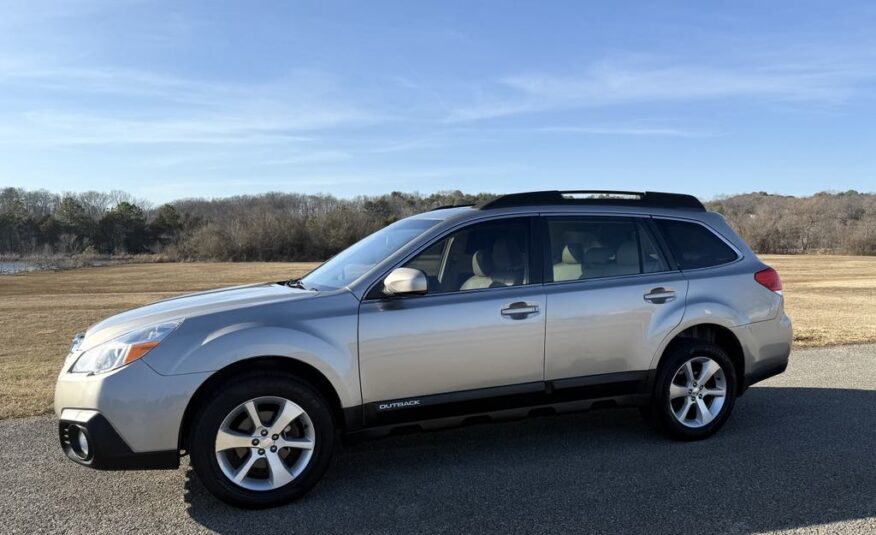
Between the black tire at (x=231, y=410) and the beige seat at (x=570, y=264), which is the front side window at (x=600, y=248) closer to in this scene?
the beige seat at (x=570, y=264)

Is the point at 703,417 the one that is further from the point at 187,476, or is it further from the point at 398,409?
the point at 187,476

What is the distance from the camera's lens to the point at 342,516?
3701 mm

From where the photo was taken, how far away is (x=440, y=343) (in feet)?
13.7

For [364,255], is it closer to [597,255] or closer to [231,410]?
[231,410]

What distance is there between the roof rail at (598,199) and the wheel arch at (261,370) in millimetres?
1661

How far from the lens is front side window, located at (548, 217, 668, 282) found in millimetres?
4684

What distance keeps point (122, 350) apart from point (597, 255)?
3.20 m

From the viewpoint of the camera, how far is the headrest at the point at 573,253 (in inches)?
185

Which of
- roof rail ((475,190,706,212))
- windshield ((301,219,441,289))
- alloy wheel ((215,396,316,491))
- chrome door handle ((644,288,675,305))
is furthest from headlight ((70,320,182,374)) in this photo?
chrome door handle ((644,288,675,305))

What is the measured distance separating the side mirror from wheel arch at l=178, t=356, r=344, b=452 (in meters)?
0.68

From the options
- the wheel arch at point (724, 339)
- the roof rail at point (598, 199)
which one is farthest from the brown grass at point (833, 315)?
the roof rail at point (598, 199)

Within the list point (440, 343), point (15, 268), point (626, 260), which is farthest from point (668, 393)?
point (15, 268)

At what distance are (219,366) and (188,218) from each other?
4933 inches

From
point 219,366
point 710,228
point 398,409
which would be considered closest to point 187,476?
point 219,366
